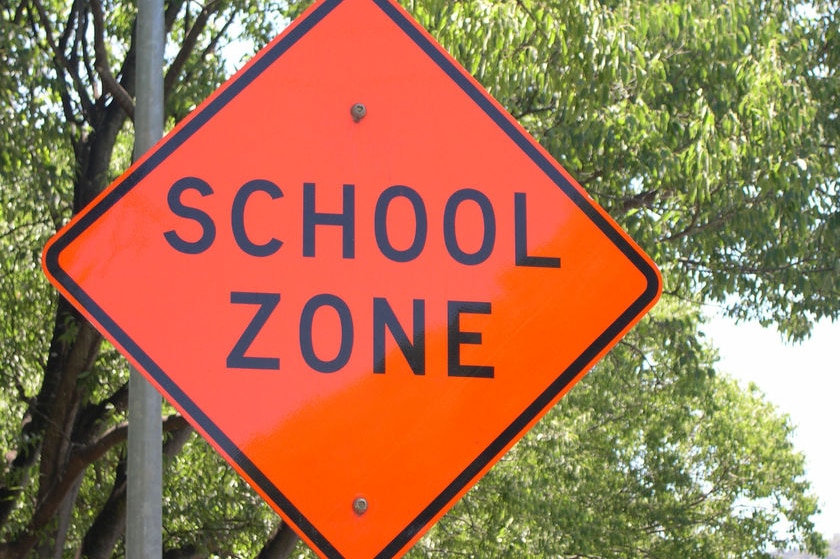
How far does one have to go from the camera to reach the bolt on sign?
263 centimetres

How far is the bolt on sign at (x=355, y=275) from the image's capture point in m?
2.63

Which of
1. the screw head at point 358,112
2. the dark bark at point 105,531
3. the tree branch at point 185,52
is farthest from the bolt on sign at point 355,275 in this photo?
the dark bark at point 105,531

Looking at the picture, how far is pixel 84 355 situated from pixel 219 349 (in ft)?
28.8

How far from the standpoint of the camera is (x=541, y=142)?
1059cm

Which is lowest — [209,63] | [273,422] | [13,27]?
[273,422]

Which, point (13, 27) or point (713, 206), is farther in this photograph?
point (713, 206)

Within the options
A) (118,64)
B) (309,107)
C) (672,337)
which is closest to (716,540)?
(672,337)

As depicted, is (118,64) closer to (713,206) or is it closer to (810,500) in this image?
(713,206)

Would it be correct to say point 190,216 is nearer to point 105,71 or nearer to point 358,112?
point 358,112

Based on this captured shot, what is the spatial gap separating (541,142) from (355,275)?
800 cm

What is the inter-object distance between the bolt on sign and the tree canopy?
581cm

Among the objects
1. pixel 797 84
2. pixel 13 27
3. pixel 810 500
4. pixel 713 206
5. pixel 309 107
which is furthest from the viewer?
pixel 810 500

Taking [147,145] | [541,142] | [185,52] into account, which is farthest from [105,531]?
[147,145]

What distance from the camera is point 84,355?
11078 mm
